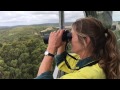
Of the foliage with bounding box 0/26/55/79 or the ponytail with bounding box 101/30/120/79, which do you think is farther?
the foliage with bounding box 0/26/55/79

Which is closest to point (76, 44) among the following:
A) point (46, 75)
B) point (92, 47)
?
point (92, 47)

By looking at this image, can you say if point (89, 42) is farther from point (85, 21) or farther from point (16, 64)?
point (16, 64)

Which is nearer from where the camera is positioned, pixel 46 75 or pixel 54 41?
pixel 46 75

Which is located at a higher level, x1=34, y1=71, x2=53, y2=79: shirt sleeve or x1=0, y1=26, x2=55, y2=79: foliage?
x1=34, y1=71, x2=53, y2=79: shirt sleeve

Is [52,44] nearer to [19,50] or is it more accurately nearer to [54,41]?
[54,41]

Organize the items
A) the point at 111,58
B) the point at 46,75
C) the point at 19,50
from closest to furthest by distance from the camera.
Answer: the point at 46,75 → the point at 111,58 → the point at 19,50

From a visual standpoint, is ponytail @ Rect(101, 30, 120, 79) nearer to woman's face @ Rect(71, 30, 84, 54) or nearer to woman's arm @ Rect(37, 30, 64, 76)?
woman's face @ Rect(71, 30, 84, 54)

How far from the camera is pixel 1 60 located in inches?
150

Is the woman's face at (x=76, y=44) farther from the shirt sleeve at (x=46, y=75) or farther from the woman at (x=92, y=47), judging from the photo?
the shirt sleeve at (x=46, y=75)

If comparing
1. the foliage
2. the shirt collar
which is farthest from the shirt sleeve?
the foliage

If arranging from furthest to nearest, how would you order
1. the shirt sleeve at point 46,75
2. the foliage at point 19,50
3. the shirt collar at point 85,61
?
the foliage at point 19,50, the shirt collar at point 85,61, the shirt sleeve at point 46,75

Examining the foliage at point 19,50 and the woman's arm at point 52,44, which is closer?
the woman's arm at point 52,44

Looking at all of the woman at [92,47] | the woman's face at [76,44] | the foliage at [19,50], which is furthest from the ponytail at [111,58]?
the foliage at [19,50]
